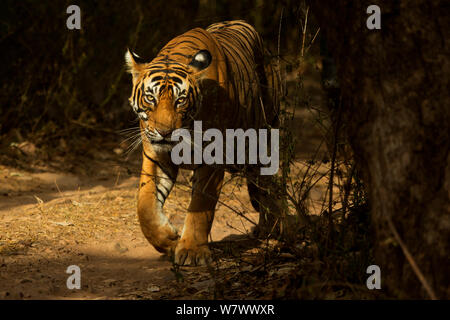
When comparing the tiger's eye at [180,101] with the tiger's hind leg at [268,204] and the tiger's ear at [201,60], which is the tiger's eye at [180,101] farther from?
the tiger's hind leg at [268,204]

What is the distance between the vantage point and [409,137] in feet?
9.84

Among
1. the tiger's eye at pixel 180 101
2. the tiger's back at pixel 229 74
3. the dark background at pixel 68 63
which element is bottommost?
the tiger's eye at pixel 180 101

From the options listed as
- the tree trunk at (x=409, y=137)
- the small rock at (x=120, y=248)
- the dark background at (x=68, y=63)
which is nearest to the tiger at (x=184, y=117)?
the small rock at (x=120, y=248)

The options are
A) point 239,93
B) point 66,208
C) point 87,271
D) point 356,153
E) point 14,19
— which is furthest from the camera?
point 14,19

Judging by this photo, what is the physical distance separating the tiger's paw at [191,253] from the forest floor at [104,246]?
51 millimetres

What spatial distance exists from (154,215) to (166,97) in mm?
824

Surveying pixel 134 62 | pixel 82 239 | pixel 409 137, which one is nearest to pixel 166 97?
pixel 134 62

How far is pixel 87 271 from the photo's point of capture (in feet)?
14.3

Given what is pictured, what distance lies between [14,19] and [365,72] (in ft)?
18.7

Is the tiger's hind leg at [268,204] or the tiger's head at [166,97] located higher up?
the tiger's head at [166,97]

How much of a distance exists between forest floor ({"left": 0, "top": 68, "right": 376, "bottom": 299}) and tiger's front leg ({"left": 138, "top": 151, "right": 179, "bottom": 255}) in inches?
5.9

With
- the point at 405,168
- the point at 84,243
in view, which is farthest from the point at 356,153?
the point at 84,243

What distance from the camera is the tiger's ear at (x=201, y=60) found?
178 inches
